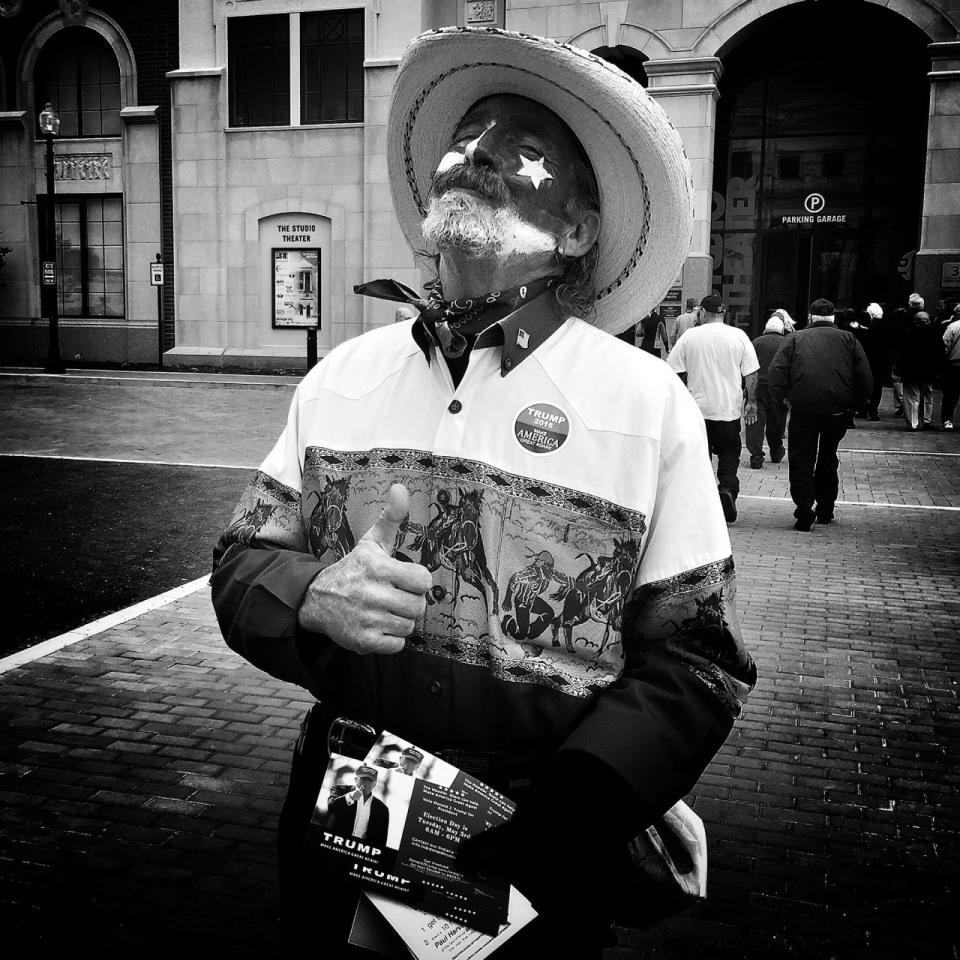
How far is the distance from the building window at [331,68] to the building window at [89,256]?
5.98m

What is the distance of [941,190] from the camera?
22906mm

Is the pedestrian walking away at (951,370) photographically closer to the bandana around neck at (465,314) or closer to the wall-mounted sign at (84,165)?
the bandana around neck at (465,314)

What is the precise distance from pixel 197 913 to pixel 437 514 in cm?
214

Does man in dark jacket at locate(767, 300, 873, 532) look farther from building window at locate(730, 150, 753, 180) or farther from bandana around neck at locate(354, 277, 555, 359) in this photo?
building window at locate(730, 150, 753, 180)

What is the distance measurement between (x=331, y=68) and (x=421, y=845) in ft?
90.6

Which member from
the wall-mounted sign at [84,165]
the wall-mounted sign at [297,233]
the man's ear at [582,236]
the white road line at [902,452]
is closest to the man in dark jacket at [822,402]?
the white road line at [902,452]

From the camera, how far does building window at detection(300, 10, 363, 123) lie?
26875 mm

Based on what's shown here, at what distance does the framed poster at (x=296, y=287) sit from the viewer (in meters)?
27.5

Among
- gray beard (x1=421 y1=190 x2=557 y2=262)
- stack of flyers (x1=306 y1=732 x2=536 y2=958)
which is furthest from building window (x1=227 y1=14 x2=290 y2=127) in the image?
stack of flyers (x1=306 y1=732 x2=536 y2=958)

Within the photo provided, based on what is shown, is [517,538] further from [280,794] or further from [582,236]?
[280,794]

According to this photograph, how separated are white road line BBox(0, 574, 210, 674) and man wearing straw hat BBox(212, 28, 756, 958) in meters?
4.31

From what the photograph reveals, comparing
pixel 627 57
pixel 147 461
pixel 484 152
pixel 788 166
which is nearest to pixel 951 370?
pixel 788 166

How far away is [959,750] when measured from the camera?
16.3ft

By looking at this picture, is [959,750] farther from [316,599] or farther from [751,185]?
[751,185]
